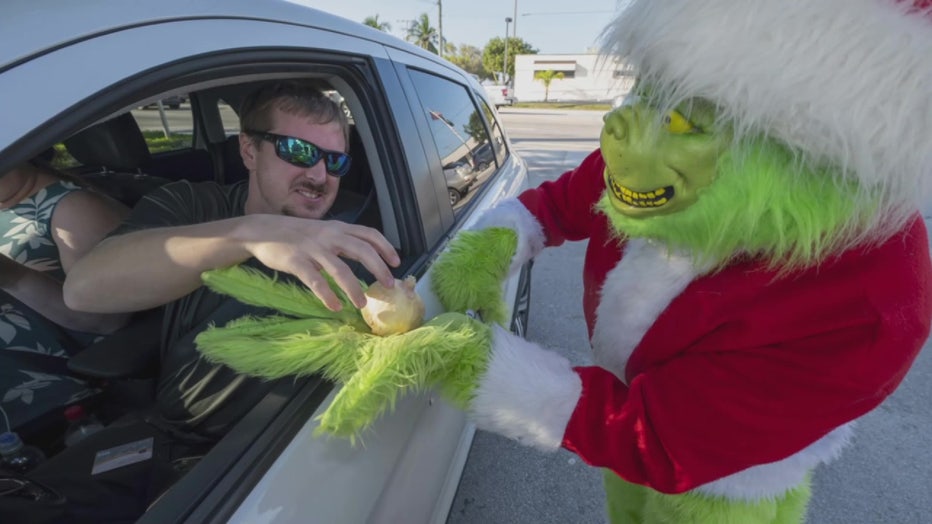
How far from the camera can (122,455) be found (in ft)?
3.98

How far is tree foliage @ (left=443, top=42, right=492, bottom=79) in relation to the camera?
54809mm

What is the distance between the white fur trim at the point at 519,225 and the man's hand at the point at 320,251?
58 cm

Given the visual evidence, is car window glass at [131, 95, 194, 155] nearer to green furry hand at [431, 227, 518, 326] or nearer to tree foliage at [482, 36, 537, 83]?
green furry hand at [431, 227, 518, 326]

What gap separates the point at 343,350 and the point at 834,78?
882 millimetres

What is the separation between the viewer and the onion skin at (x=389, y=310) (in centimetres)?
100

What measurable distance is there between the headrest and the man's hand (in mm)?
1699

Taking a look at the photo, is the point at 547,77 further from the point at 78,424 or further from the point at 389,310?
the point at 389,310

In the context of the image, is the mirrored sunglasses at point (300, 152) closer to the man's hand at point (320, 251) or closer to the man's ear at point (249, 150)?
the man's ear at point (249, 150)

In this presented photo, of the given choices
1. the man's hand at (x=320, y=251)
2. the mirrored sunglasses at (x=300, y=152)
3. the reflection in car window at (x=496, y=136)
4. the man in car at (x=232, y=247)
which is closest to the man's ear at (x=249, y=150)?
the man in car at (x=232, y=247)

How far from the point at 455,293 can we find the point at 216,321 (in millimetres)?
603

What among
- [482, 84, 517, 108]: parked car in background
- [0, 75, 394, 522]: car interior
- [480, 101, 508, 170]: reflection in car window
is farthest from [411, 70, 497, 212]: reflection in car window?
[482, 84, 517, 108]: parked car in background

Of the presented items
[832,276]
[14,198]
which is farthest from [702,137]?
[14,198]

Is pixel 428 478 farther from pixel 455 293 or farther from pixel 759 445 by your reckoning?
pixel 759 445

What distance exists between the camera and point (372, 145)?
1.66 m
